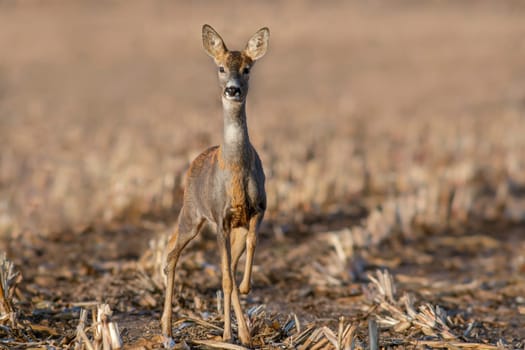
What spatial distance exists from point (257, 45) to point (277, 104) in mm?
19492

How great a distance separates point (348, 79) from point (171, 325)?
25.9 m

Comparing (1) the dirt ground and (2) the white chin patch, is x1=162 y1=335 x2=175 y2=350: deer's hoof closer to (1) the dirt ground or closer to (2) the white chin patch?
(1) the dirt ground

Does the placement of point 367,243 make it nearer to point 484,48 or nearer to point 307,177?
point 307,177

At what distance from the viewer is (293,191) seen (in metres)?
12.2

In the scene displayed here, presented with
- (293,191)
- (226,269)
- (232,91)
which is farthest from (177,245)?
(293,191)

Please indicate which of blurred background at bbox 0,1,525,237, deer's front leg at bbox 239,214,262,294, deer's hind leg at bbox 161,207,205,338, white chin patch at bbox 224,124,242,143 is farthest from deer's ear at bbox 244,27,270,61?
blurred background at bbox 0,1,525,237

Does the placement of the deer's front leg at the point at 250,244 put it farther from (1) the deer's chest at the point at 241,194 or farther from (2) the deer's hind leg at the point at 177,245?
(2) the deer's hind leg at the point at 177,245

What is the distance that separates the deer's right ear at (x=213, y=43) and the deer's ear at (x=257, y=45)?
177 millimetres

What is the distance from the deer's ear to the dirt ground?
6.51 feet

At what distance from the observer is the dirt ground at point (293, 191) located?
287 inches

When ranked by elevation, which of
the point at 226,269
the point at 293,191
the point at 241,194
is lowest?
the point at 226,269

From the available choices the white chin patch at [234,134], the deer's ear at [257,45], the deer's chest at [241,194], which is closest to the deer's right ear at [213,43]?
the deer's ear at [257,45]

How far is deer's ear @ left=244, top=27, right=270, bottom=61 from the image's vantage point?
19.2 ft

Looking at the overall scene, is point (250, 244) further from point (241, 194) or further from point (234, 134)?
point (234, 134)
